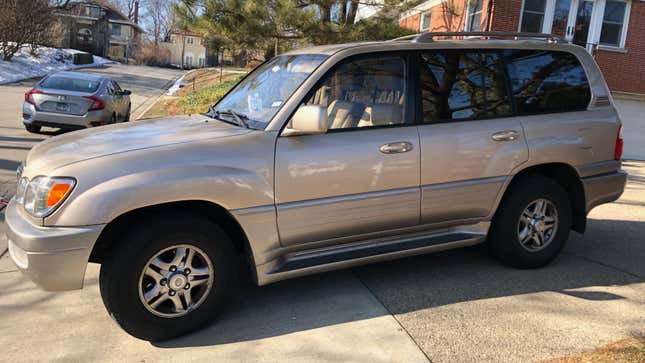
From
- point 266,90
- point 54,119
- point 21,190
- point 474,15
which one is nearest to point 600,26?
point 474,15

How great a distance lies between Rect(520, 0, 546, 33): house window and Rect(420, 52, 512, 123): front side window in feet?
40.4

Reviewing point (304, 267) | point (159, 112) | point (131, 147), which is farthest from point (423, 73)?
point (159, 112)

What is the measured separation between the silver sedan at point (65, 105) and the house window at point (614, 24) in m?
14.1

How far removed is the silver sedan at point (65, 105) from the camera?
11.2 meters

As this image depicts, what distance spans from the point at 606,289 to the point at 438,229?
5.00ft

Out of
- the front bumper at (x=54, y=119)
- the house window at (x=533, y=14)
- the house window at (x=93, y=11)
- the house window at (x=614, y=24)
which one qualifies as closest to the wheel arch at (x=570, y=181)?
the front bumper at (x=54, y=119)

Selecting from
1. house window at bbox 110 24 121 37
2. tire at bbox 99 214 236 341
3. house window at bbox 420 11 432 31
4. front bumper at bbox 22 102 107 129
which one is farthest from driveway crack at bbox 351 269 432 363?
house window at bbox 110 24 121 37

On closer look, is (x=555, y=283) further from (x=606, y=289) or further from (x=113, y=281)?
(x=113, y=281)

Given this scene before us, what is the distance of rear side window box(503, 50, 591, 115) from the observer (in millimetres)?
4867

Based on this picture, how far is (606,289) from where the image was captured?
15.4 ft

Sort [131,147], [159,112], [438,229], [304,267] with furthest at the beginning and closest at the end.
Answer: [159,112] < [438,229] < [304,267] < [131,147]

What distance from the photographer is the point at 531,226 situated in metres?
4.96

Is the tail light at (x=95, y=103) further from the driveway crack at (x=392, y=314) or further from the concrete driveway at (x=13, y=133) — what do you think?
the driveway crack at (x=392, y=314)

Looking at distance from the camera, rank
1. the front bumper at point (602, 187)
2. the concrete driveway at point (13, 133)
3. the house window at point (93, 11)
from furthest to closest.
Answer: the house window at point (93, 11)
the concrete driveway at point (13, 133)
the front bumper at point (602, 187)
